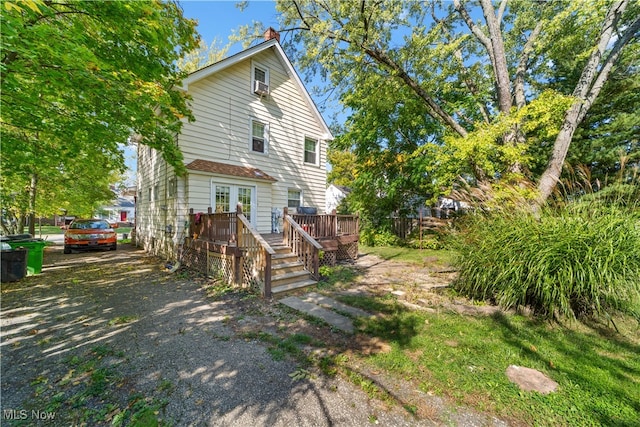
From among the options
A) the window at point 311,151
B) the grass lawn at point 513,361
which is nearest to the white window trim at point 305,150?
the window at point 311,151

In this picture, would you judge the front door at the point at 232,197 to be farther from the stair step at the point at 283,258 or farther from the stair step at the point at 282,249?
the stair step at the point at 283,258

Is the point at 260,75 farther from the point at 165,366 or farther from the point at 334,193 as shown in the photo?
the point at 334,193

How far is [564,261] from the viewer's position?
3809mm

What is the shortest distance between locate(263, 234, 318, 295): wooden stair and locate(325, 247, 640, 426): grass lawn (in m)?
2.04

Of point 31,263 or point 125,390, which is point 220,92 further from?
point 125,390

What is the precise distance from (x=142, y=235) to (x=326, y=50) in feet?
40.6

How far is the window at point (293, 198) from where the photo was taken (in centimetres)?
1108

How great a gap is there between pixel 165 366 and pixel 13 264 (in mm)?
6898

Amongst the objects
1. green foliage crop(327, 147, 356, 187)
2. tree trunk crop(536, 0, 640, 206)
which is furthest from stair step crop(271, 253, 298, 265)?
green foliage crop(327, 147, 356, 187)

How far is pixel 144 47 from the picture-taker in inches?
231

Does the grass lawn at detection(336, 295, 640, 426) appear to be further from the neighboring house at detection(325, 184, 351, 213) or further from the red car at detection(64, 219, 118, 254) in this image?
the neighboring house at detection(325, 184, 351, 213)

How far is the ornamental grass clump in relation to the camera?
3625 millimetres

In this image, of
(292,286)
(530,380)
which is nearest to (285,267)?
(292,286)

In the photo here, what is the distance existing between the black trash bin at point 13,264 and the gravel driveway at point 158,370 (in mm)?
1549
